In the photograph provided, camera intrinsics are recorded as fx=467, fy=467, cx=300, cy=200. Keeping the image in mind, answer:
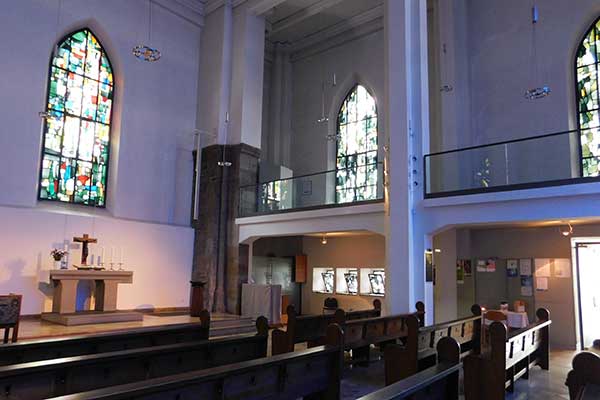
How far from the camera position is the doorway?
8523 mm

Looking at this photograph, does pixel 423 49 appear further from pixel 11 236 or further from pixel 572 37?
pixel 11 236

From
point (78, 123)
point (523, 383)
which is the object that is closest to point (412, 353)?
point (523, 383)

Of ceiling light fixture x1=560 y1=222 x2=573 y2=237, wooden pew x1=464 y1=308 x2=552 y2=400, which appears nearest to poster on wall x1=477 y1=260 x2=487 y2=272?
ceiling light fixture x1=560 y1=222 x2=573 y2=237

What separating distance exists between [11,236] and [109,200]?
245cm

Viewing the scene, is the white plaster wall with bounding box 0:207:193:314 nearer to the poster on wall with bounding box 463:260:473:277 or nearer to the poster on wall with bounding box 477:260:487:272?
the poster on wall with bounding box 463:260:473:277

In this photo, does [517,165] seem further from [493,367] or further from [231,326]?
[231,326]

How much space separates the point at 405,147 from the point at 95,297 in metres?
6.93

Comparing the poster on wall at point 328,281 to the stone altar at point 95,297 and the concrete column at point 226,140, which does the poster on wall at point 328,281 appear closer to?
the concrete column at point 226,140

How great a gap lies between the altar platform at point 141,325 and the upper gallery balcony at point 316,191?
8.49 ft

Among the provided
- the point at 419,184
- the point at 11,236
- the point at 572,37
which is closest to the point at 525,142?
the point at 419,184

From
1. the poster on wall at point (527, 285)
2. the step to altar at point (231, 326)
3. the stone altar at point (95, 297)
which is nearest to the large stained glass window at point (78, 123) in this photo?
the stone altar at point (95, 297)

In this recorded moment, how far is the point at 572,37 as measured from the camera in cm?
955

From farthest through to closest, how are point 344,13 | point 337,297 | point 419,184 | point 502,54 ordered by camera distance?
point 344,13, point 337,297, point 502,54, point 419,184

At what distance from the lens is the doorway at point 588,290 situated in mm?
8523
